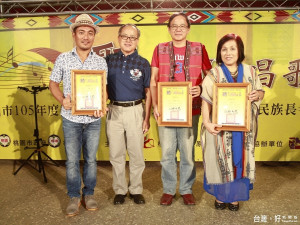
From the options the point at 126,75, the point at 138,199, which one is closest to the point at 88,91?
the point at 126,75

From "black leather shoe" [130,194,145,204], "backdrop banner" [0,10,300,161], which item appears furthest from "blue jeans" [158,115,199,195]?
"backdrop banner" [0,10,300,161]

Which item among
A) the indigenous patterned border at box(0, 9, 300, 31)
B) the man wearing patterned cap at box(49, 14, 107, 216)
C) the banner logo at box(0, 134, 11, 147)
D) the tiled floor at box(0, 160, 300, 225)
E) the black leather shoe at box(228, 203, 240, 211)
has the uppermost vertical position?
the indigenous patterned border at box(0, 9, 300, 31)

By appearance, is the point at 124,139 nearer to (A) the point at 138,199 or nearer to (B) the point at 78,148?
(B) the point at 78,148

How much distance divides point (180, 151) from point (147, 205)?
2.33ft

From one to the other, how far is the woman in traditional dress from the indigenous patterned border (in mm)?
1694

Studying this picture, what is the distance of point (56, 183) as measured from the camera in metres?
3.66

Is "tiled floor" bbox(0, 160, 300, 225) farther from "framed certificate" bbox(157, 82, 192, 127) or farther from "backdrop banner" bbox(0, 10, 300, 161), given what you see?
"framed certificate" bbox(157, 82, 192, 127)

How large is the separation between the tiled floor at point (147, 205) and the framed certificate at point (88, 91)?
1.11 metres

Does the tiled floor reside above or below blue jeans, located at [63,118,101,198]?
below

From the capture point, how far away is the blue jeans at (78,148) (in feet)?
8.80

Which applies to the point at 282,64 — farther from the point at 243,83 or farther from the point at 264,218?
the point at 264,218

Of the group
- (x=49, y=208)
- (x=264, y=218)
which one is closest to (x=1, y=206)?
(x=49, y=208)

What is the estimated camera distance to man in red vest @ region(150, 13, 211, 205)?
8.93 feet

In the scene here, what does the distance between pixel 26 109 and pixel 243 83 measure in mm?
3462
